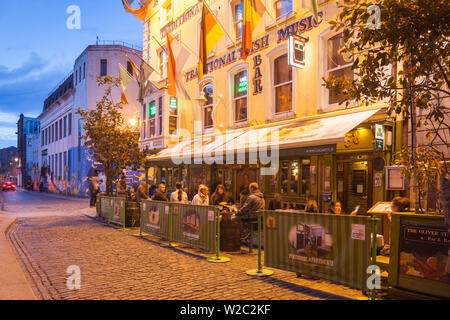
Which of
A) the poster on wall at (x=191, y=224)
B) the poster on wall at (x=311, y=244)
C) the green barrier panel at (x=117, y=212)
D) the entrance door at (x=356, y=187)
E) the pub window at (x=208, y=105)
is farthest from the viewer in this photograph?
the pub window at (x=208, y=105)

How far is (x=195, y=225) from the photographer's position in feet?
29.2

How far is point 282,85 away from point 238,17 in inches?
167

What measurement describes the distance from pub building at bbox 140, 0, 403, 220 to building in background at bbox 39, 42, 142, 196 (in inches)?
528

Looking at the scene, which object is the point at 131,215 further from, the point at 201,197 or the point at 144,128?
the point at 144,128

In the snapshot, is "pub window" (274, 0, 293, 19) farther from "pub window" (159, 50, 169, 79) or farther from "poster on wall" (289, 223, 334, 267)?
"poster on wall" (289, 223, 334, 267)

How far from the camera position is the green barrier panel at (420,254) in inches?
191

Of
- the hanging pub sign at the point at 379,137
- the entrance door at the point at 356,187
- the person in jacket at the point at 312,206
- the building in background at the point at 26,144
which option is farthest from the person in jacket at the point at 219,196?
the building in background at the point at 26,144

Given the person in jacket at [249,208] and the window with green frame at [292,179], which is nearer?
the person in jacket at [249,208]

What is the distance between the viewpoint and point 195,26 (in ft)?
60.6

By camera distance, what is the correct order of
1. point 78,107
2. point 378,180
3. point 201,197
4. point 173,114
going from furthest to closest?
point 78,107 → point 173,114 → point 201,197 → point 378,180

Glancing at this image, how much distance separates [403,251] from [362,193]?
6.11 m

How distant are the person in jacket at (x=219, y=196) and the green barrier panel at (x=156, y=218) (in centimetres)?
264

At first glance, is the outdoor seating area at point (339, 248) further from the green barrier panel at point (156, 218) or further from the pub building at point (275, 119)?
the pub building at point (275, 119)

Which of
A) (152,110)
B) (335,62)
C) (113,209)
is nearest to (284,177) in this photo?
(335,62)
